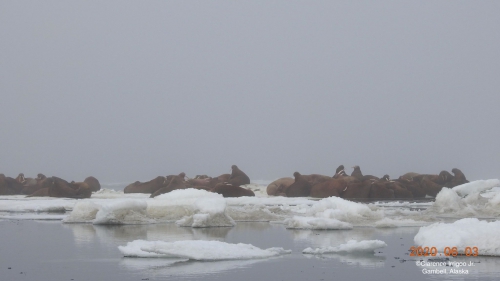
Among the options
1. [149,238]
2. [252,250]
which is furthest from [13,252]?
[252,250]

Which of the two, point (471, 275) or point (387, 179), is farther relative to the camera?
point (387, 179)

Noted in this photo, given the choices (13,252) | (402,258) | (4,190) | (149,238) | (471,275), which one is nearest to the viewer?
(471,275)

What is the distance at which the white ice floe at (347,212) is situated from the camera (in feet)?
35.4

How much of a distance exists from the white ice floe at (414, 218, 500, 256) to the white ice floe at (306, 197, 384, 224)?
307cm

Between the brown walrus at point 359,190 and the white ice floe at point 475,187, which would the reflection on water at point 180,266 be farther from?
the brown walrus at point 359,190

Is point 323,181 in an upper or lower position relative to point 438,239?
upper

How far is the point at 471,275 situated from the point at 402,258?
1.11 meters

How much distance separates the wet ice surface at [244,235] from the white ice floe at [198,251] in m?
0.03

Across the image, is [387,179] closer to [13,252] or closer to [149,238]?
[149,238]

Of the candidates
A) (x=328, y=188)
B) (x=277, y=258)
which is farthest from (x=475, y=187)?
(x=277, y=258)

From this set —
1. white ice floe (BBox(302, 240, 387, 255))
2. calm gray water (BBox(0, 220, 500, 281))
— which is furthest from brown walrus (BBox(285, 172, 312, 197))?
white ice floe (BBox(302, 240, 387, 255))

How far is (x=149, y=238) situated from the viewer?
870 centimetres

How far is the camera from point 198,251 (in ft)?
22.8

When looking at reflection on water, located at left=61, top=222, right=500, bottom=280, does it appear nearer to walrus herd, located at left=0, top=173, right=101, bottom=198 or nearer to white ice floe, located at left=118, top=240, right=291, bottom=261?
white ice floe, located at left=118, top=240, right=291, bottom=261
